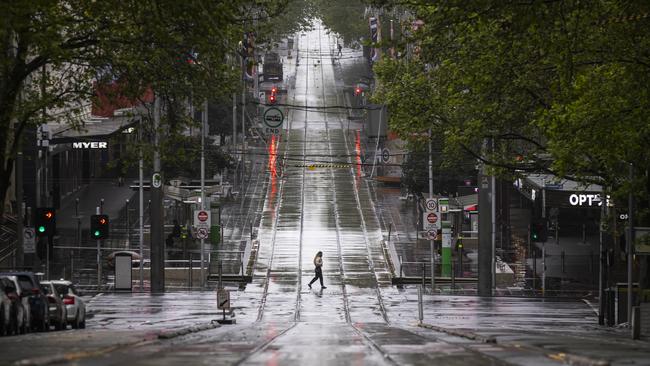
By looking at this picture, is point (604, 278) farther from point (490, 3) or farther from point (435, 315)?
point (490, 3)

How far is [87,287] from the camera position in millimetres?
47812

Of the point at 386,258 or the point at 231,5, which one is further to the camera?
the point at 386,258

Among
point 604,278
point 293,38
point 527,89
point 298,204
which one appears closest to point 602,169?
point 527,89

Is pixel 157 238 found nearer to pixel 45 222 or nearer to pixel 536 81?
pixel 45 222

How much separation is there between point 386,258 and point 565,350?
125 feet

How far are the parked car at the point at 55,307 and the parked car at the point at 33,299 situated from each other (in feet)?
1.95

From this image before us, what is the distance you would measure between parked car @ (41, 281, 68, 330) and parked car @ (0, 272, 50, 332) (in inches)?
23.4

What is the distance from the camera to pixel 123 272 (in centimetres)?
4672

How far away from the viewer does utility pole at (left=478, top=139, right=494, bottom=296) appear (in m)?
46.1

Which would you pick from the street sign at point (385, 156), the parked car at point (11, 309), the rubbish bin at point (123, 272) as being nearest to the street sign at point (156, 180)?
the rubbish bin at point (123, 272)

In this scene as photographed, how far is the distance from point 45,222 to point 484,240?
15925 mm

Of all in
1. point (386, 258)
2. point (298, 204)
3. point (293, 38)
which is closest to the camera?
point (386, 258)

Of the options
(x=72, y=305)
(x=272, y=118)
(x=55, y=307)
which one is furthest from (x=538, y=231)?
(x=272, y=118)

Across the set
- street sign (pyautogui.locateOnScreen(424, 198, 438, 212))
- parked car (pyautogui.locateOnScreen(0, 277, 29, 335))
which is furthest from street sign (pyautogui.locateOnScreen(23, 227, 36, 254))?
parked car (pyautogui.locateOnScreen(0, 277, 29, 335))
